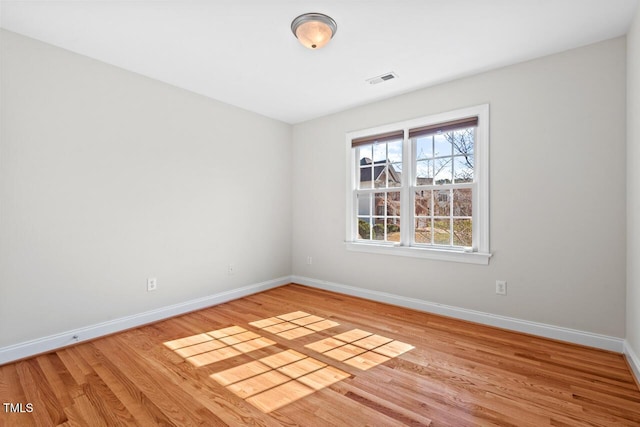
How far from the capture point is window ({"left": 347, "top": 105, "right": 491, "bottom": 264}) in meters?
3.20

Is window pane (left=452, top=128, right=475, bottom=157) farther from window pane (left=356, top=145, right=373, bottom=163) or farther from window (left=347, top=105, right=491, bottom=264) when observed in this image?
window pane (left=356, top=145, right=373, bottom=163)

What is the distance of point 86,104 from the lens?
2.77m

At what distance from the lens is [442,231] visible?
11.4ft

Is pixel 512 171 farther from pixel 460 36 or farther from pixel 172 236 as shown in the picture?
pixel 172 236

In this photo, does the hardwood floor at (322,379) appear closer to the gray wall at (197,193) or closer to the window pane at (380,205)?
the gray wall at (197,193)

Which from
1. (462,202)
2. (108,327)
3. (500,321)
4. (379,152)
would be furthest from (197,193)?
(500,321)

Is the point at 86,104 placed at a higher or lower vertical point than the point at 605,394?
higher

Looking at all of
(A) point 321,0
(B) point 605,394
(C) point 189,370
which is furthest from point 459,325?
(A) point 321,0

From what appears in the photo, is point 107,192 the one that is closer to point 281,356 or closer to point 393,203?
point 281,356

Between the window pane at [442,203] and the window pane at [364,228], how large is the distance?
0.96 meters

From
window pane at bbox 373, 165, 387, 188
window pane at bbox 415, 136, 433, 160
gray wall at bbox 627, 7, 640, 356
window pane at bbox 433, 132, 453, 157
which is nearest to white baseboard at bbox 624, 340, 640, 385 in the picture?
gray wall at bbox 627, 7, 640, 356

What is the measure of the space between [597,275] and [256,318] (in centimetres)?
327

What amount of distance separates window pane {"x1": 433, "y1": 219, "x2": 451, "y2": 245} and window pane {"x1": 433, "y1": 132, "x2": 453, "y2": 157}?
2.61ft

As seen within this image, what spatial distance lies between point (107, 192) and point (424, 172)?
3461 mm
